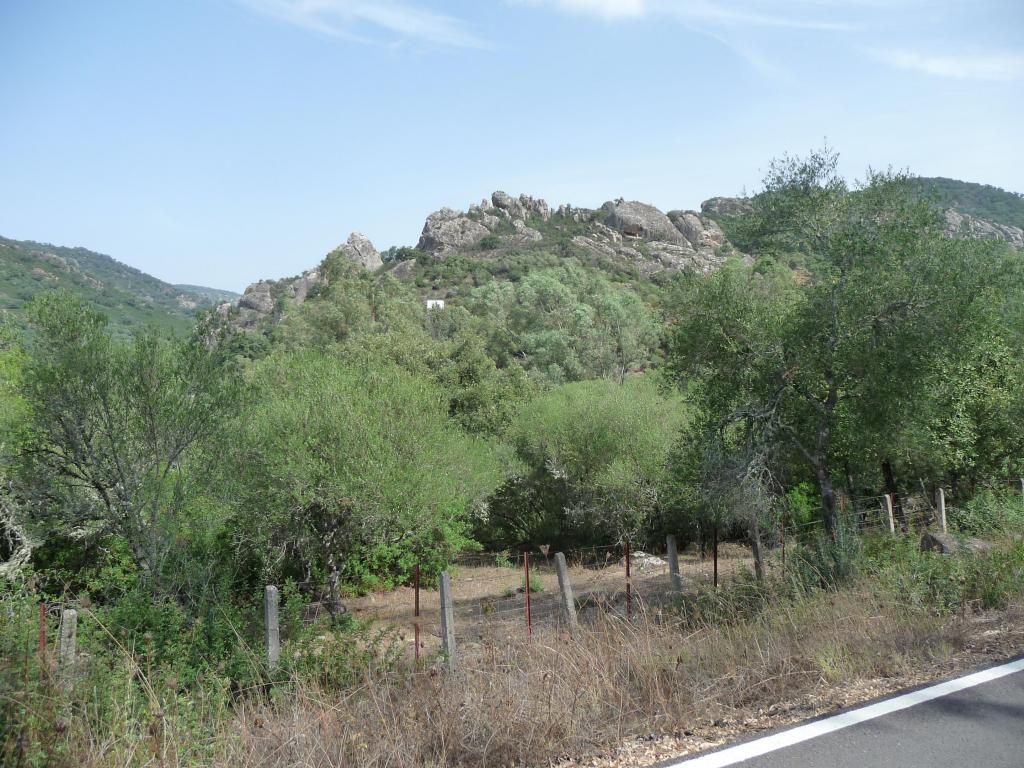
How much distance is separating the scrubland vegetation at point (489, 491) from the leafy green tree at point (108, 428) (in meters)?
0.05

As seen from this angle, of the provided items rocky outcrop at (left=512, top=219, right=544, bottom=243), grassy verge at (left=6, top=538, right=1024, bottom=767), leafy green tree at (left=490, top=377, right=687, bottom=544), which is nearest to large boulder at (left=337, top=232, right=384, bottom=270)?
rocky outcrop at (left=512, top=219, right=544, bottom=243)

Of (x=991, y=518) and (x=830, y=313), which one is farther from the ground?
(x=830, y=313)

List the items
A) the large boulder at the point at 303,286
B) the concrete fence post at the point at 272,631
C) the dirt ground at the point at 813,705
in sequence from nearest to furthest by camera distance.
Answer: the dirt ground at the point at 813,705
the concrete fence post at the point at 272,631
the large boulder at the point at 303,286

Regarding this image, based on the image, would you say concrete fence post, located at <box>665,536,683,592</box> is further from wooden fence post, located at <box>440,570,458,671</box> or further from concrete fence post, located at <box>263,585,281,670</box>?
concrete fence post, located at <box>263,585,281,670</box>

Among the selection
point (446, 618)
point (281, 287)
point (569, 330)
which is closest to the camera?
point (446, 618)

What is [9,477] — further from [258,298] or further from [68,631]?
[258,298]

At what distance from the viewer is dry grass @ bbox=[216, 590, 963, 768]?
3.86 meters

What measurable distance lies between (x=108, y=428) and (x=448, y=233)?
11401cm

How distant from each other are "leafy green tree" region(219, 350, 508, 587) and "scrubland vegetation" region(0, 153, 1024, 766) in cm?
7

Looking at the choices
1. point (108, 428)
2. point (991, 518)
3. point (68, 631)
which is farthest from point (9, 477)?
point (991, 518)

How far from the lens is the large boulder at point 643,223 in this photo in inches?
4985

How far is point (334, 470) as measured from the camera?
46.4ft

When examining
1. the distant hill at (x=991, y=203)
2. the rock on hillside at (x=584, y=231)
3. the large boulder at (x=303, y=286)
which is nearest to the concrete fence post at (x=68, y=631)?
the distant hill at (x=991, y=203)

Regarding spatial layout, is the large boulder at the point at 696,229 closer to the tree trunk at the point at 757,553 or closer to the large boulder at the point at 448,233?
the large boulder at the point at 448,233
